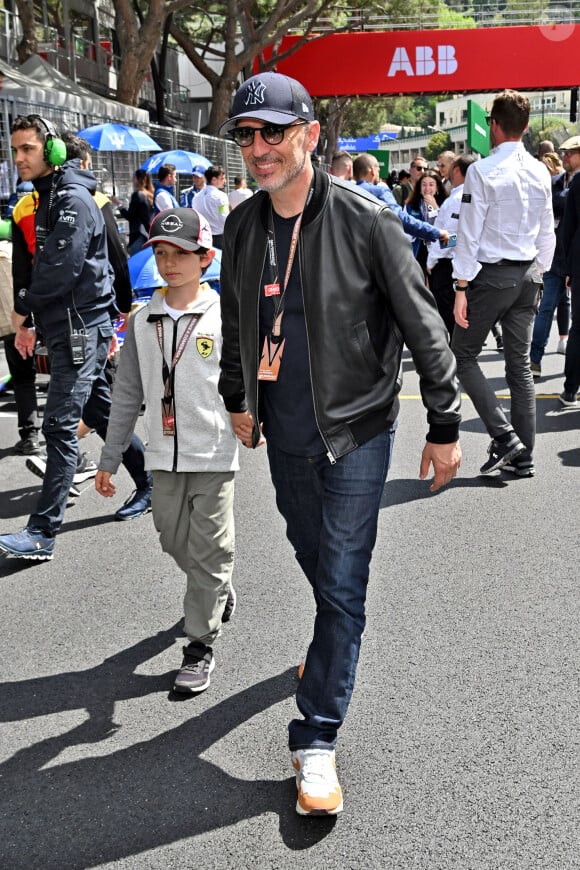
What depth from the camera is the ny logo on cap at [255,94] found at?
111 inches

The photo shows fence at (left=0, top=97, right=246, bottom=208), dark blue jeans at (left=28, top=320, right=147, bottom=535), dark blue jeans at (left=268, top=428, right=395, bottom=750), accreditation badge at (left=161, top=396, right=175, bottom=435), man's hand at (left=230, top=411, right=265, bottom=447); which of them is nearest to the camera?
dark blue jeans at (left=268, top=428, right=395, bottom=750)

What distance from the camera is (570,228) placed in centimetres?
827

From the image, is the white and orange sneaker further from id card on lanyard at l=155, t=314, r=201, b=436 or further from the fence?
the fence

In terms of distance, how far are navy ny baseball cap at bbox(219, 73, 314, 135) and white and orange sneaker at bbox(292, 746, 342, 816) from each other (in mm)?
1804

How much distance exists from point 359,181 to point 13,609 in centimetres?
637

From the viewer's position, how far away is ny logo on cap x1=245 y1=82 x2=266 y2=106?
9.23 ft

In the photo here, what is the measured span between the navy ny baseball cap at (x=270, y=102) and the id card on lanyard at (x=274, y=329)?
28 centimetres

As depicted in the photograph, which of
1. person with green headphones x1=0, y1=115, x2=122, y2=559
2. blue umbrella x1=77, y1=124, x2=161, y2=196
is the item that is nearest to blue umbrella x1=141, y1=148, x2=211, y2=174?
blue umbrella x1=77, y1=124, x2=161, y2=196

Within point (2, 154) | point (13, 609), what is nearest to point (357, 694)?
point (13, 609)

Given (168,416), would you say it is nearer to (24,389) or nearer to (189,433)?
(189,433)

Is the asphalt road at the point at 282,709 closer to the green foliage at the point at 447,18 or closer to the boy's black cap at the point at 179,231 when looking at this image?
the boy's black cap at the point at 179,231

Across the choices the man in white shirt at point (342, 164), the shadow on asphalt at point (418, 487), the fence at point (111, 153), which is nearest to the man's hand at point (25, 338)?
the shadow on asphalt at point (418, 487)

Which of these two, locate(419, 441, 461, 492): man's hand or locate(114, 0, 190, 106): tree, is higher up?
locate(114, 0, 190, 106): tree

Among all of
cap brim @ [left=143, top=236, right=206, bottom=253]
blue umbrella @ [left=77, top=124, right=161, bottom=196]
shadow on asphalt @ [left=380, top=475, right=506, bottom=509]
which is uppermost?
blue umbrella @ [left=77, top=124, right=161, bottom=196]
